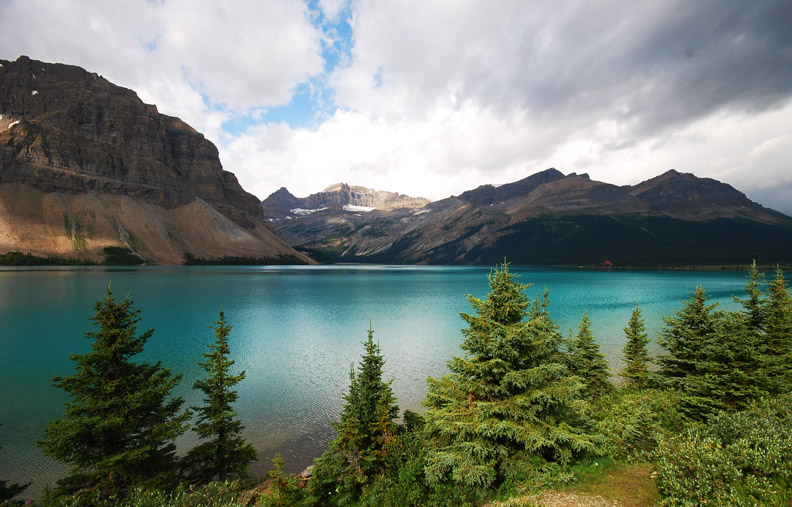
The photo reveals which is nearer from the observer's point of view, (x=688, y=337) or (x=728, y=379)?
(x=728, y=379)

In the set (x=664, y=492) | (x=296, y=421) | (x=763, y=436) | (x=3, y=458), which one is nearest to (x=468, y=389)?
(x=664, y=492)

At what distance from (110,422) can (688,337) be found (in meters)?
30.3

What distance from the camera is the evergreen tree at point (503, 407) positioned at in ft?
37.5

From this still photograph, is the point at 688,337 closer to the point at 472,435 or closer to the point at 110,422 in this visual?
the point at 472,435

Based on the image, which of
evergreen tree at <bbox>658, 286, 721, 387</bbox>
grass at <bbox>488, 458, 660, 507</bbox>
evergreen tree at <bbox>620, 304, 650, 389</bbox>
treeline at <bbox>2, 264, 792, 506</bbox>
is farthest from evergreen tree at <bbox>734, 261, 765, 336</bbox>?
grass at <bbox>488, 458, 660, 507</bbox>

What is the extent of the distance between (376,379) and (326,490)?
192 inches

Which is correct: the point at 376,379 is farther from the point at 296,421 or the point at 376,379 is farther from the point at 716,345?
the point at 716,345

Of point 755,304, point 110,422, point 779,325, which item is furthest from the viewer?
point 755,304

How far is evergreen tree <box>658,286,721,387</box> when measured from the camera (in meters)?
20.0

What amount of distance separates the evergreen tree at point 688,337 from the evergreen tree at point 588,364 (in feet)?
11.7

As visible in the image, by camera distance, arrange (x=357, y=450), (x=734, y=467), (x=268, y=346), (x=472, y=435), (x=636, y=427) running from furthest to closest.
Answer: (x=268, y=346), (x=357, y=450), (x=636, y=427), (x=472, y=435), (x=734, y=467)

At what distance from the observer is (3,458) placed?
18047 millimetres

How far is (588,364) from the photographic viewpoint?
24344 mm

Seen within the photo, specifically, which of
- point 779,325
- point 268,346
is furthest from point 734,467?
point 268,346
